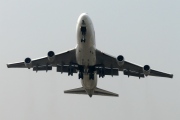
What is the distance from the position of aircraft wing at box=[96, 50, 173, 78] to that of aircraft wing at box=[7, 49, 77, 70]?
2655mm

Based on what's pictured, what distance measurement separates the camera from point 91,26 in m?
37.0

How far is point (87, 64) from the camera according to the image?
38.8m

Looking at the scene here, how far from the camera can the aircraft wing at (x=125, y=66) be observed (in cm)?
4116

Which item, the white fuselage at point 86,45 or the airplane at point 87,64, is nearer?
the white fuselage at point 86,45

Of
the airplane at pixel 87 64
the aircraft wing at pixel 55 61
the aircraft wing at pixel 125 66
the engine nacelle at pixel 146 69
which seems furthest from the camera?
the aircraft wing at pixel 125 66

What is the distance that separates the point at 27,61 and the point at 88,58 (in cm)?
626

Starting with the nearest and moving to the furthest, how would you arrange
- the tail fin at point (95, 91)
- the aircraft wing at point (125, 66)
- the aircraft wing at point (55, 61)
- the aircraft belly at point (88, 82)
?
the aircraft wing at point (55, 61), the aircraft belly at point (88, 82), the aircraft wing at point (125, 66), the tail fin at point (95, 91)

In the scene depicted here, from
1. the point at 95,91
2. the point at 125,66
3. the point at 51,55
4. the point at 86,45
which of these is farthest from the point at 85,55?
the point at 95,91

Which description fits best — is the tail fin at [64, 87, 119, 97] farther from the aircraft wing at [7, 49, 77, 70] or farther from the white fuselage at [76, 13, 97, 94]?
the white fuselage at [76, 13, 97, 94]

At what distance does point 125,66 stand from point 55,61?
7441 millimetres

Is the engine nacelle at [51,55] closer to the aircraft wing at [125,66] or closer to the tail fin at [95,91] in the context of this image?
the aircraft wing at [125,66]

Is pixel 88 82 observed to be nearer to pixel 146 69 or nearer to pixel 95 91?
pixel 95 91

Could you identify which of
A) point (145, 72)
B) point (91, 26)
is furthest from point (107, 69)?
Result: point (91, 26)

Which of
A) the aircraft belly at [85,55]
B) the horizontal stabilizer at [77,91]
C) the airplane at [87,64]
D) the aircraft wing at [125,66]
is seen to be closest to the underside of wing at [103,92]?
the airplane at [87,64]
